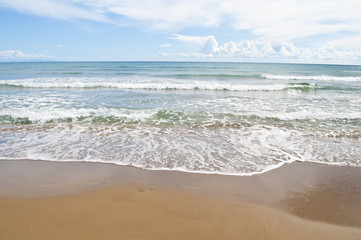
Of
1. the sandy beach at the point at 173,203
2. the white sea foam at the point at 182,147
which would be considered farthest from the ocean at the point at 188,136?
the sandy beach at the point at 173,203

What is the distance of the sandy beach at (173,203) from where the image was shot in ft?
8.77

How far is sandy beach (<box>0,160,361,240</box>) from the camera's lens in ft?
8.77

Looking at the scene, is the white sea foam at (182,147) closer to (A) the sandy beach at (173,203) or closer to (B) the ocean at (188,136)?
(B) the ocean at (188,136)

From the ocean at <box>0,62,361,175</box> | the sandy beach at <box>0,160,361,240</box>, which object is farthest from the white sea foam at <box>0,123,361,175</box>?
the sandy beach at <box>0,160,361,240</box>

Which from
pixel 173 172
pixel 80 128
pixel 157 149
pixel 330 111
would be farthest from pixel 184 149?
pixel 330 111

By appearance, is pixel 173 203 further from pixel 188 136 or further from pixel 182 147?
pixel 188 136

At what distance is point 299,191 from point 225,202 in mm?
1471

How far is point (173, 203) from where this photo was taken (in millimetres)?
3270

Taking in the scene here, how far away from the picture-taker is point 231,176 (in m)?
4.15

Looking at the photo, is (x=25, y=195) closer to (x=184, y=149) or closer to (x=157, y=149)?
(x=157, y=149)

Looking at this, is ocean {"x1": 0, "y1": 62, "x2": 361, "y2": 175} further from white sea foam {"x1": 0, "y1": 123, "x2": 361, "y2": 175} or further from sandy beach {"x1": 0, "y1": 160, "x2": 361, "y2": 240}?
sandy beach {"x1": 0, "y1": 160, "x2": 361, "y2": 240}

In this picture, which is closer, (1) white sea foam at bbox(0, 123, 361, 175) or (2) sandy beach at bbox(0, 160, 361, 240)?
(2) sandy beach at bbox(0, 160, 361, 240)

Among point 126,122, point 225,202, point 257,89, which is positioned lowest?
point 225,202

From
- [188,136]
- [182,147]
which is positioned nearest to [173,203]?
[182,147]
